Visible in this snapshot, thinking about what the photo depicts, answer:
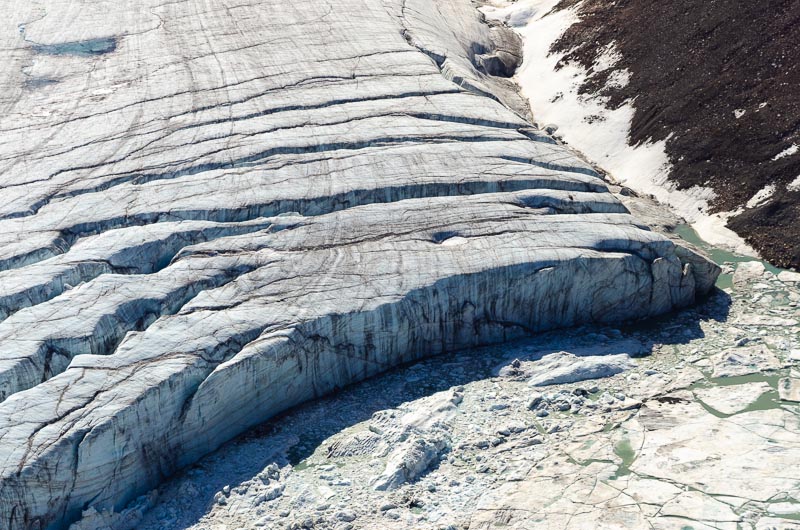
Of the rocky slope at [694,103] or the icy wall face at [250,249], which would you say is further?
the rocky slope at [694,103]

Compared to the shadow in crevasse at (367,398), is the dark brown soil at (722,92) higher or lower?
higher

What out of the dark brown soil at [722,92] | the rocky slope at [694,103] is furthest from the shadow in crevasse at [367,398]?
the rocky slope at [694,103]

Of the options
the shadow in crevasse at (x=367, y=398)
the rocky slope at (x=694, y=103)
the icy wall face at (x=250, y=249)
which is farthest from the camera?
the rocky slope at (x=694, y=103)

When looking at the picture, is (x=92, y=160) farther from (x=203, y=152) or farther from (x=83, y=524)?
(x=83, y=524)

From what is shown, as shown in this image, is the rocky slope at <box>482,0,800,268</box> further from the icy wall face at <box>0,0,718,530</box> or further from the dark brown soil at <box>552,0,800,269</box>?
the icy wall face at <box>0,0,718,530</box>

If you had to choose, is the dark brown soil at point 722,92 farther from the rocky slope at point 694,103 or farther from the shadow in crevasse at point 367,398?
the shadow in crevasse at point 367,398

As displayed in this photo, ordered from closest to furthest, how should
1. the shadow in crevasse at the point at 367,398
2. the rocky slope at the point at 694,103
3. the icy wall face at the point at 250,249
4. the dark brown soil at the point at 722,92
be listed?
1. the shadow in crevasse at the point at 367,398
2. the icy wall face at the point at 250,249
3. the dark brown soil at the point at 722,92
4. the rocky slope at the point at 694,103

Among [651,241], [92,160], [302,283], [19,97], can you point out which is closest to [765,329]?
[651,241]

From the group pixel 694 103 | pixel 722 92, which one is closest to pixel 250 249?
pixel 694 103
